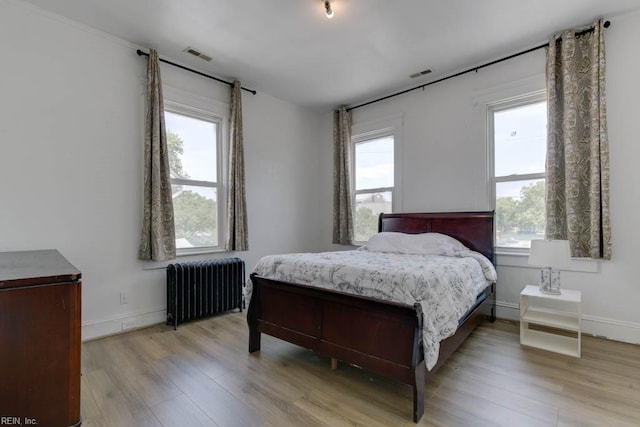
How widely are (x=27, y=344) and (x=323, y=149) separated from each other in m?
4.49

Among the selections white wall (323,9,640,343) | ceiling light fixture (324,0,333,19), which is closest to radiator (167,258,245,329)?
white wall (323,9,640,343)

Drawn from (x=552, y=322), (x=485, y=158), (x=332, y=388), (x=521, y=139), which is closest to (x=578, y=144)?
(x=521, y=139)

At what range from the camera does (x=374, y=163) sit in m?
4.67

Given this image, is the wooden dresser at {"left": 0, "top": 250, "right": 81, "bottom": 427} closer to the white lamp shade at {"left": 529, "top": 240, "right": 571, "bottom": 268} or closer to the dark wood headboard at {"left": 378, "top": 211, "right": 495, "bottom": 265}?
the white lamp shade at {"left": 529, "top": 240, "right": 571, "bottom": 268}

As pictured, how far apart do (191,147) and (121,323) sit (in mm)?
2065

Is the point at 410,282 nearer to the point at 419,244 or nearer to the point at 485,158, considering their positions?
the point at 419,244

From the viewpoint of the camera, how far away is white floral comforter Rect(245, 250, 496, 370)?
1.83 metres

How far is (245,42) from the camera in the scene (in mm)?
3145

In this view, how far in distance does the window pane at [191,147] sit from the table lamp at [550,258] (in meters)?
3.56

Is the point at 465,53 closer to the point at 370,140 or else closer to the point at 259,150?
the point at 370,140

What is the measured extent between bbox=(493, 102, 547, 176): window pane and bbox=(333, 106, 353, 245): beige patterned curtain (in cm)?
201

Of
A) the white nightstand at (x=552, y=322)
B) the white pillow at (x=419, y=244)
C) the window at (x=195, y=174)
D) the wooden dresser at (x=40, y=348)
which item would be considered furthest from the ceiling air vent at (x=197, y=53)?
the white nightstand at (x=552, y=322)

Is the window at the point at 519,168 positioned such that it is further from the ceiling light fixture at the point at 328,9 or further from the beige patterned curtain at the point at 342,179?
the ceiling light fixture at the point at 328,9

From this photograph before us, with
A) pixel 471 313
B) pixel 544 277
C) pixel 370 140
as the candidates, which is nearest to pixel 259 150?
pixel 370 140
